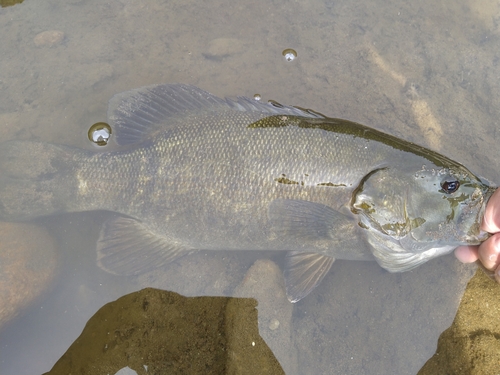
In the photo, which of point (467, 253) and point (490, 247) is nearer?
point (490, 247)

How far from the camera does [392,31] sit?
3.89 meters

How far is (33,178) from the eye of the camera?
3.18 meters

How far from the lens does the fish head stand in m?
2.73

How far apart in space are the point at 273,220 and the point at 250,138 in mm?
690

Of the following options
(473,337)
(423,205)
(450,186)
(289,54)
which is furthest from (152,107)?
(473,337)

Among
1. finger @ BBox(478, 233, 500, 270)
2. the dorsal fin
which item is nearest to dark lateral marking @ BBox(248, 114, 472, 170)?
the dorsal fin

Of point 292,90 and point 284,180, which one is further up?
point 292,90

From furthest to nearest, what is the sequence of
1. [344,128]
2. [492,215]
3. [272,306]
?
1. [272,306]
2. [344,128]
3. [492,215]

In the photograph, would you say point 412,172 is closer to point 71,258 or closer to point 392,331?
point 392,331

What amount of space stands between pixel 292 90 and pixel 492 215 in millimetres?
2070

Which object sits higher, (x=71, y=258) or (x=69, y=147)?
(x=69, y=147)

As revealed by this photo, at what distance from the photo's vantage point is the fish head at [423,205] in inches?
107

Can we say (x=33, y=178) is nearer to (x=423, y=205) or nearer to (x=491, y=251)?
(x=423, y=205)

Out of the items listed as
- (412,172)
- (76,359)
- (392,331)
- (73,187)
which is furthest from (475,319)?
(73,187)
